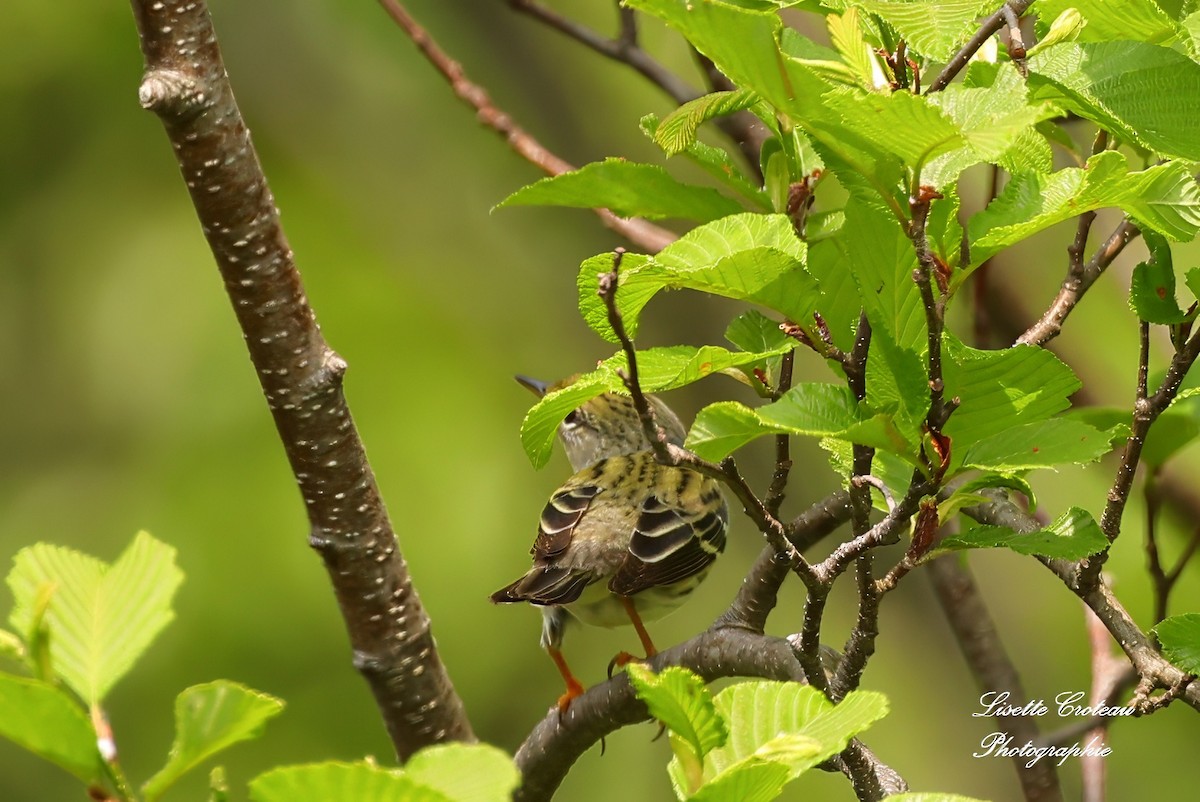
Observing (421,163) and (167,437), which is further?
(167,437)

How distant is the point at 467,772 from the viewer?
3.05 ft

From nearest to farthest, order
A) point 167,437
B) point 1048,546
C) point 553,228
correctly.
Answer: point 1048,546, point 553,228, point 167,437

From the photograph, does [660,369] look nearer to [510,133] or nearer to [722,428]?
[722,428]

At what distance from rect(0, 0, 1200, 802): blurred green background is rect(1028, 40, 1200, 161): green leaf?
11.3 ft

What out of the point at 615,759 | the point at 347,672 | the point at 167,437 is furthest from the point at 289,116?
the point at 615,759

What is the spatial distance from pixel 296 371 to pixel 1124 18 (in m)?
1.58

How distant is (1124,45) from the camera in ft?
4.26

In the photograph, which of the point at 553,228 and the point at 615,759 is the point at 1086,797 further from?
the point at 615,759

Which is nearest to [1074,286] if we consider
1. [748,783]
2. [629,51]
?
[748,783]

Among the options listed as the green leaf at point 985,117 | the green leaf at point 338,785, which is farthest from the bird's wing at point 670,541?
the green leaf at point 338,785

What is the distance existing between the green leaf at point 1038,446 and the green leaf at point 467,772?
68 cm

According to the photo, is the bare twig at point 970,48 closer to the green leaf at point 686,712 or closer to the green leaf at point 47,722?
the green leaf at point 686,712

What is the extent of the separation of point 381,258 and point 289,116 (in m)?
0.99

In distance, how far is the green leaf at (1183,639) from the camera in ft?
5.08
